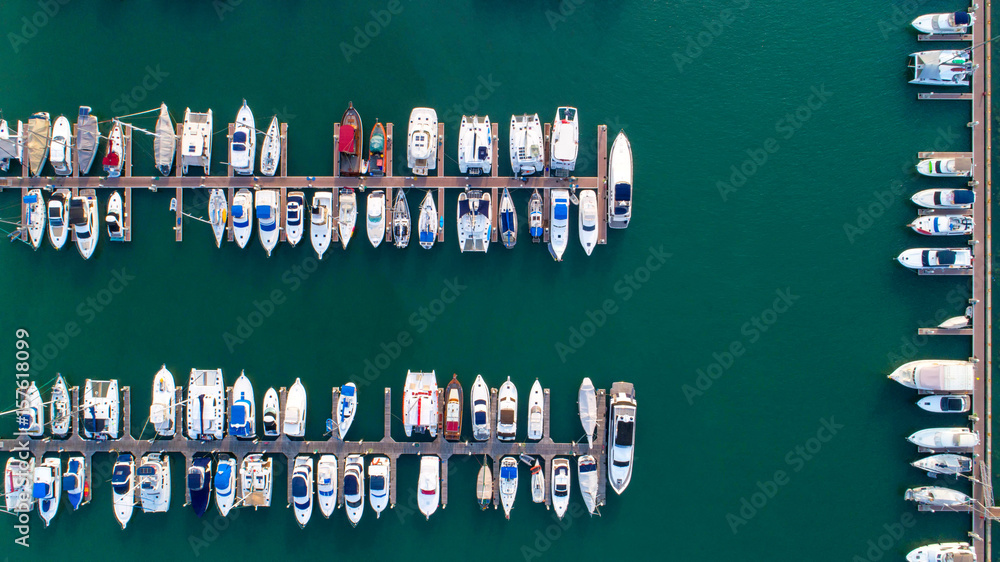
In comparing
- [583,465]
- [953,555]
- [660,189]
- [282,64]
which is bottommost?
[953,555]

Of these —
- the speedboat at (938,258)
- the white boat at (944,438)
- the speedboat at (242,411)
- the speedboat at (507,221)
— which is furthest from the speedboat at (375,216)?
the white boat at (944,438)

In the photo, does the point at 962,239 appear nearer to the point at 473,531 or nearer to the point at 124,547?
the point at 473,531

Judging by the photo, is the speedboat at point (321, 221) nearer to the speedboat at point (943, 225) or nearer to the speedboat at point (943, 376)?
the speedboat at point (943, 225)

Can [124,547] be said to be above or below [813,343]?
below

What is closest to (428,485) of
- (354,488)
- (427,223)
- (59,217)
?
(354,488)

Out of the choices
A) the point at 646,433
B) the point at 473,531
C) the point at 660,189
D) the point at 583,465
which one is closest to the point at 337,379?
the point at 473,531
